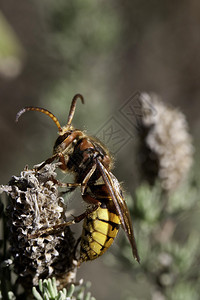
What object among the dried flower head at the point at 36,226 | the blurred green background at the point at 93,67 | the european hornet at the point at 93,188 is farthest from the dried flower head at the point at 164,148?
the dried flower head at the point at 36,226

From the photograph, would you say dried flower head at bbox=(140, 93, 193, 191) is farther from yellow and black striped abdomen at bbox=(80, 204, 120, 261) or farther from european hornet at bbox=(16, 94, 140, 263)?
yellow and black striped abdomen at bbox=(80, 204, 120, 261)

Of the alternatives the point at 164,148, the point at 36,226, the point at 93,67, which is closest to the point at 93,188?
the point at 36,226

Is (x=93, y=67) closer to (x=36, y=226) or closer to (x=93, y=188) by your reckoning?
(x=93, y=188)

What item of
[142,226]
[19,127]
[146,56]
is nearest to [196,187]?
[142,226]

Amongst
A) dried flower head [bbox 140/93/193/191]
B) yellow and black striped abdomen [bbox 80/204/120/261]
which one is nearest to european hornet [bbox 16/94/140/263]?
yellow and black striped abdomen [bbox 80/204/120/261]

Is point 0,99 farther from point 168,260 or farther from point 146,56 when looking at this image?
point 168,260

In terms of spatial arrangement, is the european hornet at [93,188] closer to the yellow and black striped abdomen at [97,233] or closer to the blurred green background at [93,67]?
the yellow and black striped abdomen at [97,233]
